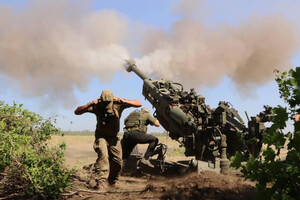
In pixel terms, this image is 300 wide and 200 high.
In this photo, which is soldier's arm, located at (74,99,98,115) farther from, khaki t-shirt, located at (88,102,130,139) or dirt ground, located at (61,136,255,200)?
dirt ground, located at (61,136,255,200)

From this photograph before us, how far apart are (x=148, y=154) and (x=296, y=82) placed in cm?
734

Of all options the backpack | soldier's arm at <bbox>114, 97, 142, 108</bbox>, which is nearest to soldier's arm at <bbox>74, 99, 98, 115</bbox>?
soldier's arm at <bbox>114, 97, 142, 108</bbox>

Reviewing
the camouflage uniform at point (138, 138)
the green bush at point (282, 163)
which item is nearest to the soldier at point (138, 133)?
the camouflage uniform at point (138, 138)

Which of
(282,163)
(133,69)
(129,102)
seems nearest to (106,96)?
(129,102)

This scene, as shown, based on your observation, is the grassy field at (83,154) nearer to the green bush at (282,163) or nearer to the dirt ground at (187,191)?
the dirt ground at (187,191)

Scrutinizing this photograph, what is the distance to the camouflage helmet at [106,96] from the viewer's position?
6844mm

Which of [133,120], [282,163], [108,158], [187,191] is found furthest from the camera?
[133,120]

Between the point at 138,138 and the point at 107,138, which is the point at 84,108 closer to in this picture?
the point at 107,138

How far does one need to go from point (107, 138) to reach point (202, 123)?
8.50 feet

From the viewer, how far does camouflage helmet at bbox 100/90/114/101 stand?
22.5ft

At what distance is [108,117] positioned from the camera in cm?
706

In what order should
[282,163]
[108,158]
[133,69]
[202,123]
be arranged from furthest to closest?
[133,69], [202,123], [108,158], [282,163]

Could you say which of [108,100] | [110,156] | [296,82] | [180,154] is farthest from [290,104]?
[180,154]

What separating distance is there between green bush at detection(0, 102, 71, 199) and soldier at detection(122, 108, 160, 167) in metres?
2.56
